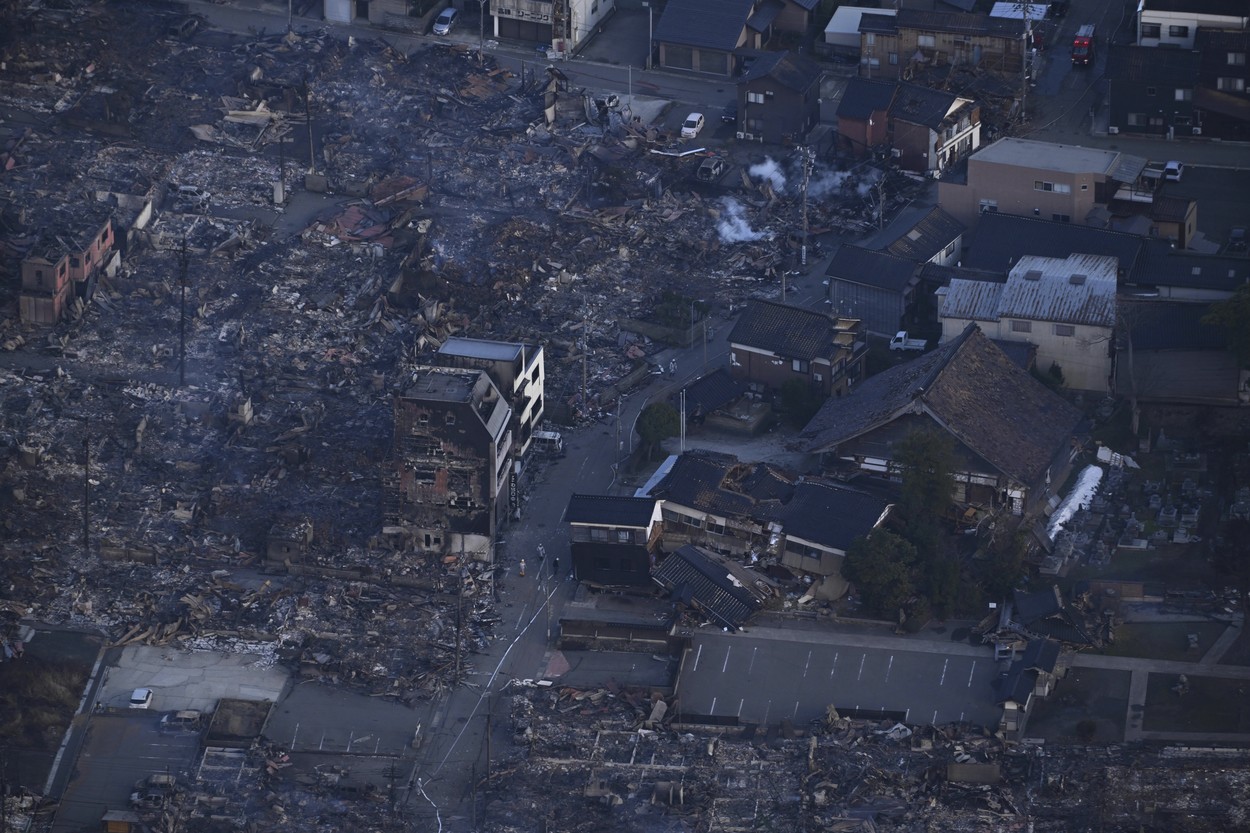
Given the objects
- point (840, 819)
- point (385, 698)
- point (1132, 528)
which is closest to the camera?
point (840, 819)

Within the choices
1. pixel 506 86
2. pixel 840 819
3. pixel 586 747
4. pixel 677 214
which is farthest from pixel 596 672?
pixel 506 86

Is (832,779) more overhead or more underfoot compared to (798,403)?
more underfoot

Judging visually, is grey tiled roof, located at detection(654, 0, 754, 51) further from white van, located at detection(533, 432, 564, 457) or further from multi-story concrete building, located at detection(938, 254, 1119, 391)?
white van, located at detection(533, 432, 564, 457)

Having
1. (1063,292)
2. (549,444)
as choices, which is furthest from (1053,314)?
(549,444)

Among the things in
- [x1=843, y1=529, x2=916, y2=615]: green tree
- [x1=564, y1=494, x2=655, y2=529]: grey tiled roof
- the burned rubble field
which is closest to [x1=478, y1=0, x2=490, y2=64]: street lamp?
the burned rubble field

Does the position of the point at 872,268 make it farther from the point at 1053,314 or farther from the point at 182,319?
the point at 182,319

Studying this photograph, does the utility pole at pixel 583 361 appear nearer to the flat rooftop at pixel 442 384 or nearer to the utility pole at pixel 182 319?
the flat rooftop at pixel 442 384

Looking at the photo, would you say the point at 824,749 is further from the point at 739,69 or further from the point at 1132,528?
the point at 739,69
